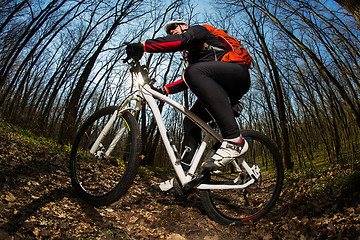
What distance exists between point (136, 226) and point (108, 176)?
1172 millimetres

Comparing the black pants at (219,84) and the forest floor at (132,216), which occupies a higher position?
the black pants at (219,84)

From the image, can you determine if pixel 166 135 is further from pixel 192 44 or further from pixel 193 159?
pixel 192 44

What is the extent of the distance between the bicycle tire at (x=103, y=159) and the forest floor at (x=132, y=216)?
183mm

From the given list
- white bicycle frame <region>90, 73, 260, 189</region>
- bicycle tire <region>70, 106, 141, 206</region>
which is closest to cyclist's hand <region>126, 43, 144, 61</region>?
white bicycle frame <region>90, 73, 260, 189</region>

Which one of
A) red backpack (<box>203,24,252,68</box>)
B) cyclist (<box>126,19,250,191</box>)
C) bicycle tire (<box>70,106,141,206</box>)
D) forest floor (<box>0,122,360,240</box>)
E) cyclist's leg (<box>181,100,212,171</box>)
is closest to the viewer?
forest floor (<box>0,122,360,240</box>)

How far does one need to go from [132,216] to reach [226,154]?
132 cm

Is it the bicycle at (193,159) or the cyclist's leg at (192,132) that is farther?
the cyclist's leg at (192,132)

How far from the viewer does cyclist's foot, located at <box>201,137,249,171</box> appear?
1.92 meters

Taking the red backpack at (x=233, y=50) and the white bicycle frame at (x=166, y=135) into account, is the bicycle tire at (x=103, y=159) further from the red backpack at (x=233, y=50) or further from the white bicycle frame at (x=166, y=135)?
the red backpack at (x=233, y=50)

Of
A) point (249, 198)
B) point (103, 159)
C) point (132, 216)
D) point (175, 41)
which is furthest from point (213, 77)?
point (132, 216)

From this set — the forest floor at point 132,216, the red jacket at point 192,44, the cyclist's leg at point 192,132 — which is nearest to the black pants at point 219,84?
the red jacket at point 192,44

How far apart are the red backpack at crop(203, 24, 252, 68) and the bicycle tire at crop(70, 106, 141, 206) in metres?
1.24

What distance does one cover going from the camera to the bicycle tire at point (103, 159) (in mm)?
1810

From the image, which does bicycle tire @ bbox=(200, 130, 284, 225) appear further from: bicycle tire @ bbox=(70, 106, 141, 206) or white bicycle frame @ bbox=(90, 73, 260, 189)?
bicycle tire @ bbox=(70, 106, 141, 206)
